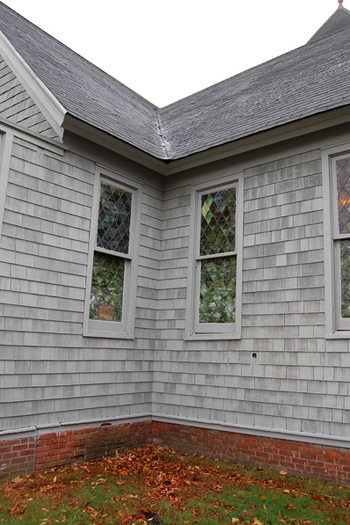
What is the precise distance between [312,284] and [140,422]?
11.1ft

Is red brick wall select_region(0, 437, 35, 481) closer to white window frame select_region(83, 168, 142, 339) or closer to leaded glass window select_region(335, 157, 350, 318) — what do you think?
white window frame select_region(83, 168, 142, 339)

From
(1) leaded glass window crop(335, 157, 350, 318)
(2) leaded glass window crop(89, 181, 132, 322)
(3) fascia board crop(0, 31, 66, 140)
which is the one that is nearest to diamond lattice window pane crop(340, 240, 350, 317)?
(1) leaded glass window crop(335, 157, 350, 318)

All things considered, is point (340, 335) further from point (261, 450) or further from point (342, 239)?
point (261, 450)

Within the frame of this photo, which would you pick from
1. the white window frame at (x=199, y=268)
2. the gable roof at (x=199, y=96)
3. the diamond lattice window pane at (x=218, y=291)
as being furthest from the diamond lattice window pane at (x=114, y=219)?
the diamond lattice window pane at (x=218, y=291)

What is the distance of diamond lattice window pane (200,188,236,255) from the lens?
7.22m

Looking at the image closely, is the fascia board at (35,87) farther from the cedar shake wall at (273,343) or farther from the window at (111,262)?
the cedar shake wall at (273,343)

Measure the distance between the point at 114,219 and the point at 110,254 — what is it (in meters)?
0.58

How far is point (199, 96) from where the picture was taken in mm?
11508

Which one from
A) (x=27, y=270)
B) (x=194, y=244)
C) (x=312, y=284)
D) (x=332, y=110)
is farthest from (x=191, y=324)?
(x=332, y=110)

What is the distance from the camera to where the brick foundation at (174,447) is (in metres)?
5.58

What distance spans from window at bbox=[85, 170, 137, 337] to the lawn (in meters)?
1.99

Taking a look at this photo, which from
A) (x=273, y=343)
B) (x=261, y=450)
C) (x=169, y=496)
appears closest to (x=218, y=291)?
(x=273, y=343)

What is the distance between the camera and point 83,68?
33.4ft

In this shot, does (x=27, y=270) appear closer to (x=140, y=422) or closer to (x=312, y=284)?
(x=140, y=422)
